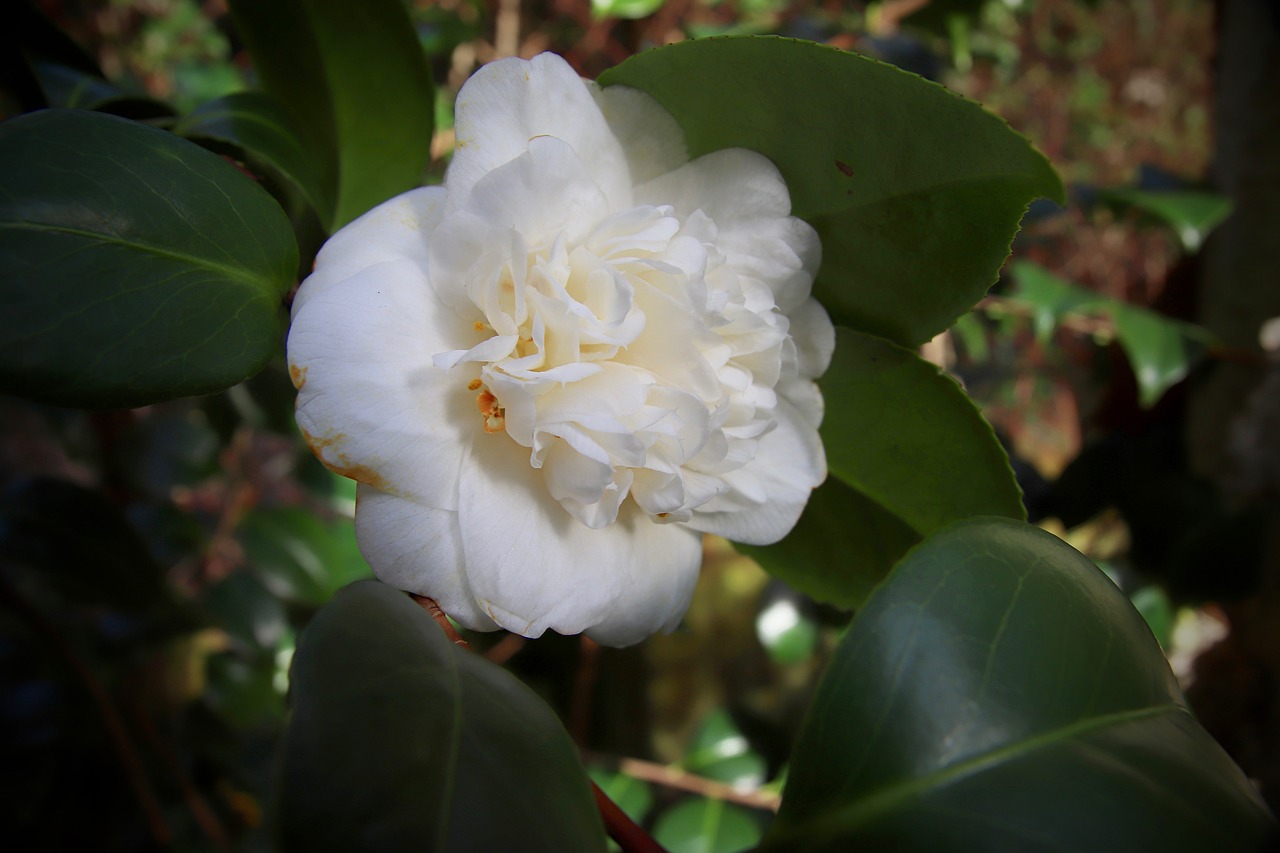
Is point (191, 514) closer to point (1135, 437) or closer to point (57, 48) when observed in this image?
point (57, 48)

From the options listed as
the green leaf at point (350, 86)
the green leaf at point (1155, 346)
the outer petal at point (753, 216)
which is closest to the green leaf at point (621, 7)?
the green leaf at point (350, 86)

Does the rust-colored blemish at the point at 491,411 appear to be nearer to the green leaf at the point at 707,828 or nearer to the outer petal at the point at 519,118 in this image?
the outer petal at the point at 519,118

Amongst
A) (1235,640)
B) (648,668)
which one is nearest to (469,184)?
(648,668)

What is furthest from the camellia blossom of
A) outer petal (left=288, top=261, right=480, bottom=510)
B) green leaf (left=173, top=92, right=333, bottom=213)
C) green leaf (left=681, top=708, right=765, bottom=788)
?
green leaf (left=681, top=708, right=765, bottom=788)

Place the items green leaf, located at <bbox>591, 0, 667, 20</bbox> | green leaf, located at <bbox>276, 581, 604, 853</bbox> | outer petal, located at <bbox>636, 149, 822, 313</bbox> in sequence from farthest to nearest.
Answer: green leaf, located at <bbox>591, 0, 667, 20</bbox>, outer petal, located at <bbox>636, 149, 822, 313</bbox>, green leaf, located at <bbox>276, 581, 604, 853</bbox>

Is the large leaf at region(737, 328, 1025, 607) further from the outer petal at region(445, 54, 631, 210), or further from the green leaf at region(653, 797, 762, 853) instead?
the green leaf at region(653, 797, 762, 853)

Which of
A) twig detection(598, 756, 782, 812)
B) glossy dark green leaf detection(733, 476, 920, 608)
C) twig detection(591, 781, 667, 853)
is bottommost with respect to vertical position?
twig detection(598, 756, 782, 812)
